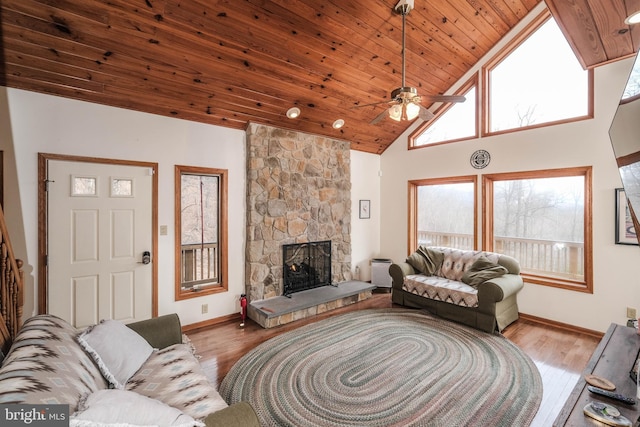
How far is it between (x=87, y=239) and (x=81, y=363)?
202cm

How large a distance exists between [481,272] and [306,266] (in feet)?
8.29

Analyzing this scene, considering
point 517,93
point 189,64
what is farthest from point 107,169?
point 517,93

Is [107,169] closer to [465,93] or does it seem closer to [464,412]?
[464,412]

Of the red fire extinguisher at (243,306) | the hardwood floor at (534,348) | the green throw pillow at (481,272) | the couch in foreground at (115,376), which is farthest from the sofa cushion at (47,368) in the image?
the green throw pillow at (481,272)

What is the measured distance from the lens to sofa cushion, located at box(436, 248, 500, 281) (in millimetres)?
4023

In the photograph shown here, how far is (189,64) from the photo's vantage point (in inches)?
116

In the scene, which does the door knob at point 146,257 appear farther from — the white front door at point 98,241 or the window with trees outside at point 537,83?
the window with trees outside at point 537,83

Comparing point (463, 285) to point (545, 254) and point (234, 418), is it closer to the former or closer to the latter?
point (545, 254)

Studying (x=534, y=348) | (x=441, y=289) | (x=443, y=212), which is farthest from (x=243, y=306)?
(x=443, y=212)

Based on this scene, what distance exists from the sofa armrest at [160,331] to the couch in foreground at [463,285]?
3.12 m

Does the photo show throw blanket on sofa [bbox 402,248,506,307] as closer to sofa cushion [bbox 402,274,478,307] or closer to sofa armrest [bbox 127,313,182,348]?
sofa cushion [bbox 402,274,478,307]

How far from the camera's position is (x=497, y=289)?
10.8ft

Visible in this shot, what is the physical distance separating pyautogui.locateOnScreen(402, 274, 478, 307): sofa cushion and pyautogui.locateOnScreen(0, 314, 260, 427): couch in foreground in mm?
3071

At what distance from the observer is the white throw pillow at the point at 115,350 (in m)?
1.65
